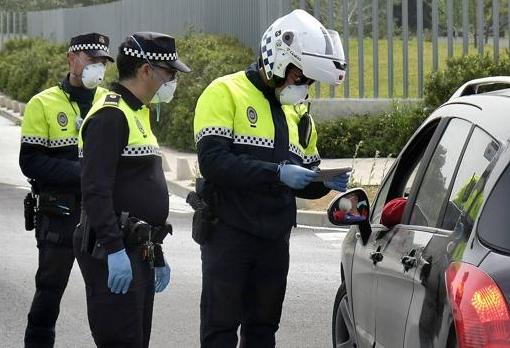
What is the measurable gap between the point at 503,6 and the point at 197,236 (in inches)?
956

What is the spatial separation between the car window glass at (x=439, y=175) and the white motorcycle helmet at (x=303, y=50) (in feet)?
2.85

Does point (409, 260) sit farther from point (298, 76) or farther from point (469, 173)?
point (298, 76)

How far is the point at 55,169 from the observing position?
7.25m

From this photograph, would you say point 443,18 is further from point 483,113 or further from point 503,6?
point 483,113

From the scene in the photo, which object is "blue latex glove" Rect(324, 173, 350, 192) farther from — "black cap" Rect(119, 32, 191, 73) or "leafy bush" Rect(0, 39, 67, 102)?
"leafy bush" Rect(0, 39, 67, 102)

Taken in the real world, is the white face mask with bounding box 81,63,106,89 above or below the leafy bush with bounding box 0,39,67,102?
above

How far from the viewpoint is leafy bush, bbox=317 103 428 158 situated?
20484 millimetres

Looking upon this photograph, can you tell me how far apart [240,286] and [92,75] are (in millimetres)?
1922

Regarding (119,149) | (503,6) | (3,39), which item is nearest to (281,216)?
(119,149)

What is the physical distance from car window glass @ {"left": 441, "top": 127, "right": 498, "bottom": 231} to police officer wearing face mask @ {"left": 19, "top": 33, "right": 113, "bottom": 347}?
301 cm

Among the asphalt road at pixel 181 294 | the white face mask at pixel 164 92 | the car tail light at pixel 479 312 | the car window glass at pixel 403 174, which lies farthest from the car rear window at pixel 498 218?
the asphalt road at pixel 181 294

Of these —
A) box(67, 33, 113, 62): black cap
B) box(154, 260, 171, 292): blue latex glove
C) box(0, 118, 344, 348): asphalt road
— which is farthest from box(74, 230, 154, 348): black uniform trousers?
box(0, 118, 344, 348): asphalt road

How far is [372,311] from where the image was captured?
5414mm

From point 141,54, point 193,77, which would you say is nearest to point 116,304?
point 141,54
